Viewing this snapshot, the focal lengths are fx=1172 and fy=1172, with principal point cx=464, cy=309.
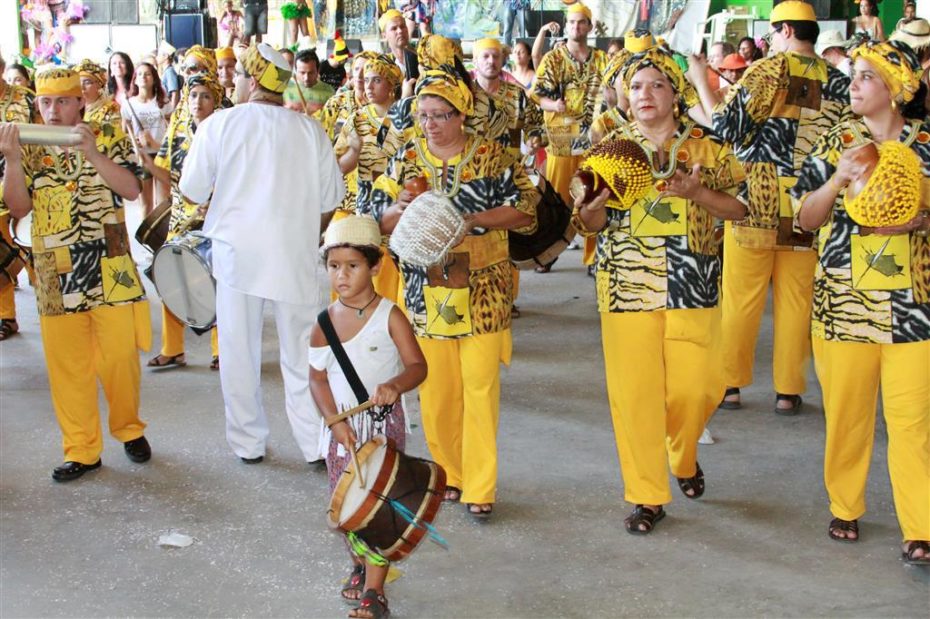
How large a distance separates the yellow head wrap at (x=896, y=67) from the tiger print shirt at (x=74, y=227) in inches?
139

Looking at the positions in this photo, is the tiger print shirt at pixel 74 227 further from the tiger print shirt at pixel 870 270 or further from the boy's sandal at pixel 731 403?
the boy's sandal at pixel 731 403

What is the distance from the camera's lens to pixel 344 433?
13.6ft

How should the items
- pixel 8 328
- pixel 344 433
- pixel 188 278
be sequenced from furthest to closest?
pixel 8 328, pixel 188 278, pixel 344 433

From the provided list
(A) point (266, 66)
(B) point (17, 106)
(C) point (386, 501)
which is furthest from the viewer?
(B) point (17, 106)

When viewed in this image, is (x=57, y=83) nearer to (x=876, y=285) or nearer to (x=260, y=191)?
(x=260, y=191)

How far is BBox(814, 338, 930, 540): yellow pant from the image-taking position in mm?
4652

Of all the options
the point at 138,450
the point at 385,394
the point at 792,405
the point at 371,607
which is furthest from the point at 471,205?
the point at 792,405

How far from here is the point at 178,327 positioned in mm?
8172

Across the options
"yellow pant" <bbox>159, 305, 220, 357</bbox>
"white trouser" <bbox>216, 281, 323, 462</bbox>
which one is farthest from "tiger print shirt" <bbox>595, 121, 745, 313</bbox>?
"yellow pant" <bbox>159, 305, 220, 357</bbox>

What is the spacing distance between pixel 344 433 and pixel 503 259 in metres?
1.52

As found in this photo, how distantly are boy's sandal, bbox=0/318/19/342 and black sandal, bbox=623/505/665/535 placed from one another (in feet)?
19.3

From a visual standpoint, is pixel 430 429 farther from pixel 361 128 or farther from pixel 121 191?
pixel 361 128

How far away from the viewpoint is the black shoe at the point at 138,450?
6223mm

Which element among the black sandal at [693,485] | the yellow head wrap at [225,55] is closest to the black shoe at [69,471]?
the black sandal at [693,485]
